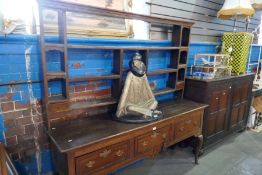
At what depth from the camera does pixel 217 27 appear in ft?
10.8

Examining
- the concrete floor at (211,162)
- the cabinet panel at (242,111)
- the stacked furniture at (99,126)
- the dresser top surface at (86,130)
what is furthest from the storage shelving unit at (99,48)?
the cabinet panel at (242,111)

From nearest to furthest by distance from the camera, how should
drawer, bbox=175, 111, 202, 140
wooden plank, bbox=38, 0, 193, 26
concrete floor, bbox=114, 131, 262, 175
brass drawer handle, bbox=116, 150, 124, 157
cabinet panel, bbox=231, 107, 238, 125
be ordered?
wooden plank, bbox=38, 0, 193, 26
brass drawer handle, bbox=116, 150, 124, 157
drawer, bbox=175, 111, 202, 140
concrete floor, bbox=114, 131, 262, 175
cabinet panel, bbox=231, 107, 238, 125

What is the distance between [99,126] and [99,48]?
713 mm

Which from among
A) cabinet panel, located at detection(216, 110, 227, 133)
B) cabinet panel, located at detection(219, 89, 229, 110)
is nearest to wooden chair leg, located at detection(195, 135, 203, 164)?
cabinet panel, located at detection(216, 110, 227, 133)

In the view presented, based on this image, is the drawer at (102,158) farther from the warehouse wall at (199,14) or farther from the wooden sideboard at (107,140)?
the warehouse wall at (199,14)

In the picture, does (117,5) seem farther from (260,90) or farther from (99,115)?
(260,90)

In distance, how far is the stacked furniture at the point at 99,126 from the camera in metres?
1.38

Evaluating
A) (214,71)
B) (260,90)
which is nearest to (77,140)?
(214,71)

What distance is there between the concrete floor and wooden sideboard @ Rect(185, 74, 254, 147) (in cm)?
21

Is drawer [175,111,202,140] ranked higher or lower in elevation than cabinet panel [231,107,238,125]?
higher

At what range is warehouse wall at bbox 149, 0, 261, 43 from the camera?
241 centimetres

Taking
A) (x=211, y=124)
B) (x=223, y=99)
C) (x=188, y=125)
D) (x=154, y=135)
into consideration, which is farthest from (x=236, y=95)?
(x=154, y=135)

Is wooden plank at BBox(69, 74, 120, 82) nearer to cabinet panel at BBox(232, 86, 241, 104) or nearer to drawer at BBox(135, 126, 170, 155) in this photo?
drawer at BBox(135, 126, 170, 155)

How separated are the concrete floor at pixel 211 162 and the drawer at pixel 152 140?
0.65 meters
